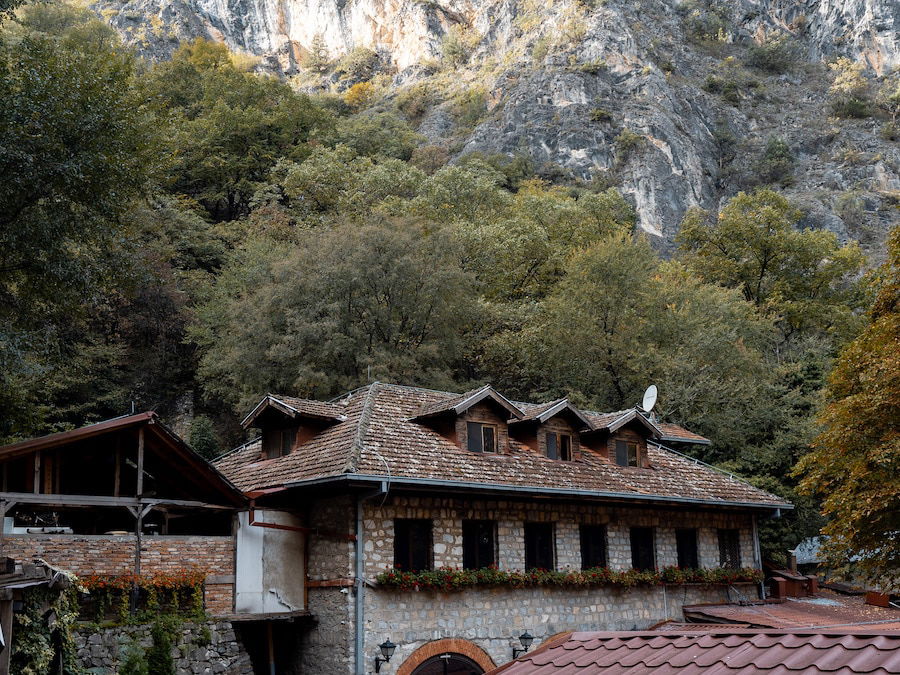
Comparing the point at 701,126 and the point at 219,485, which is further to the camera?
the point at 701,126

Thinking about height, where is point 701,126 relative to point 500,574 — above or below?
above

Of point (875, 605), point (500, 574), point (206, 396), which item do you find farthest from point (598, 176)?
point (500, 574)

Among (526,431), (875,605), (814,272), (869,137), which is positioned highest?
(869,137)

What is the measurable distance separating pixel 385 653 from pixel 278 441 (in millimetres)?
6078

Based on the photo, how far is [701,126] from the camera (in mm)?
76688

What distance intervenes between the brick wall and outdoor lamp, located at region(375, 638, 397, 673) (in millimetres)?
3099

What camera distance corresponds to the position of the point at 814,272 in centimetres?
4525

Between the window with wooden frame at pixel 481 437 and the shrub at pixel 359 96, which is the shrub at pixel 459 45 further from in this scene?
the window with wooden frame at pixel 481 437

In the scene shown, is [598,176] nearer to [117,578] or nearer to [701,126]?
[701,126]

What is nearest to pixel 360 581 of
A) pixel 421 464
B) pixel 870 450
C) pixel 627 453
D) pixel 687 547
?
pixel 421 464

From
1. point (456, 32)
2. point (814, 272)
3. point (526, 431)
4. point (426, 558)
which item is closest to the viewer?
point (426, 558)

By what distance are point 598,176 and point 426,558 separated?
179 feet

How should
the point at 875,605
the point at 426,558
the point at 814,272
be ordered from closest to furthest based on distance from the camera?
the point at 426,558
the point at 875,605
the point at 814,272

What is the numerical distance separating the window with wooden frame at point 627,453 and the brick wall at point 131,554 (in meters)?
10.6
